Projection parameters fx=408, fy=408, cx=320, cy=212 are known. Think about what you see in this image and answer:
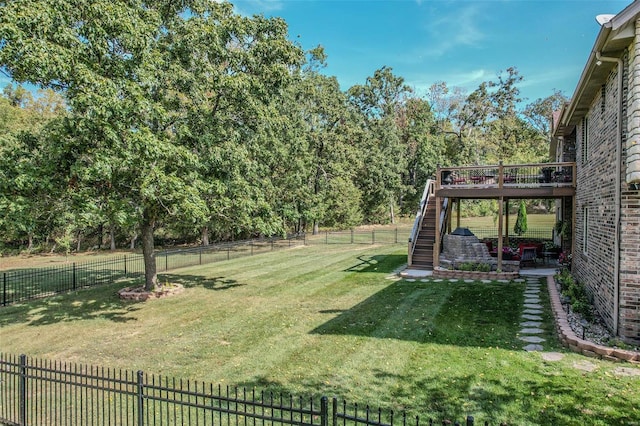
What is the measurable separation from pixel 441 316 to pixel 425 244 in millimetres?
7591

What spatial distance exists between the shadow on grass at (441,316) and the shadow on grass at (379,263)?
3.87 meters

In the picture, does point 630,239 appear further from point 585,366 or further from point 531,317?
point 531,317

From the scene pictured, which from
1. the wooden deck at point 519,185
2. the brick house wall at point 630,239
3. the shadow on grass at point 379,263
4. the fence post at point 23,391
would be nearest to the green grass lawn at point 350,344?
the brick house wall at point 630,239

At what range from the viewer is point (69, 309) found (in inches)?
468

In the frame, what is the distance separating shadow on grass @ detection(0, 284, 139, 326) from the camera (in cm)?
1088

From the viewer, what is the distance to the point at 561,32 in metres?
22.1

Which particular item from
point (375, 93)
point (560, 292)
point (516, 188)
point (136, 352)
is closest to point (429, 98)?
point (375, 93)

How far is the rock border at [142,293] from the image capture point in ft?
42.3

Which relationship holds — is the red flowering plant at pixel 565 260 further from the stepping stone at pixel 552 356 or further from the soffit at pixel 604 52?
the stepping stone at pixel 552 356

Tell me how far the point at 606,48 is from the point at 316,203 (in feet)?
79.5

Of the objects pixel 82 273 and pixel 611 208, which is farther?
pixel 82 273

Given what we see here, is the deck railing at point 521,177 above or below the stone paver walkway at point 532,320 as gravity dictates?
above

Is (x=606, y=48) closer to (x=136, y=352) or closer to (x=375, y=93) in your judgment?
(x=136, y=352)

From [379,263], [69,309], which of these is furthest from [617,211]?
[69,309]
